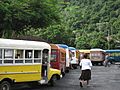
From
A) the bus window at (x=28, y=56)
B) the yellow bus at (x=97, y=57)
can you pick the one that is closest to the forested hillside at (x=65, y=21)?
the bus window at (x=28, y=56)

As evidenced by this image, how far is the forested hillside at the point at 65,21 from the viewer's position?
25.5 m

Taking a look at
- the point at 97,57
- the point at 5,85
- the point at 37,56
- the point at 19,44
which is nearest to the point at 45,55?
the point at 37,56

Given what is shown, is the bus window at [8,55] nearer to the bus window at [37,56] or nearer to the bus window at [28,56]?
the bus window at [28,56]

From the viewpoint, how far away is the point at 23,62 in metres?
17.3

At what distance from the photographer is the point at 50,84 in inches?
799

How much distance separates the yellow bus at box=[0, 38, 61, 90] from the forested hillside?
5.74 m

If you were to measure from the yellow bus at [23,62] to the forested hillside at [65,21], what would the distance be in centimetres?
574

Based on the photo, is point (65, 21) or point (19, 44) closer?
point (19, 44)

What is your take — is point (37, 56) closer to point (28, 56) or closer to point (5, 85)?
point (28, 56)

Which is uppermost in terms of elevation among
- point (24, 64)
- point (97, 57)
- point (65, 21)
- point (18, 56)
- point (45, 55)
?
point (65, 21)

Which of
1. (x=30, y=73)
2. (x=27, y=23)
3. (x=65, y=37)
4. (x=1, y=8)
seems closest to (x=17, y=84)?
(x=30, y=73)

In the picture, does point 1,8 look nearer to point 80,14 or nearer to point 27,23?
point 27,23

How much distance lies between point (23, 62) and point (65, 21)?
89707 mm

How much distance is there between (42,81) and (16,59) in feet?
7.93
